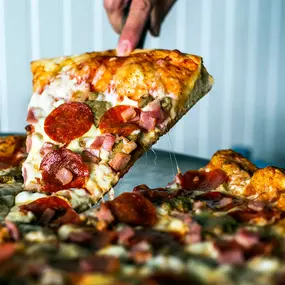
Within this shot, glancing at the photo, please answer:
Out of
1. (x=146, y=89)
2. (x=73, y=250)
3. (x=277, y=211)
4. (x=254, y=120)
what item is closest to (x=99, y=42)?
(x=254, y=120)

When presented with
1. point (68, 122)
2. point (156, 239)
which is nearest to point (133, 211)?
point (156, 239)

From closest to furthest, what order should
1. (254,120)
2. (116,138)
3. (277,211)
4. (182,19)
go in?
(277,211)
(116,138)
(182,19)
(254,120)

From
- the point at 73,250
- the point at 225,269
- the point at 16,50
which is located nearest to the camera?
the point at 225,269

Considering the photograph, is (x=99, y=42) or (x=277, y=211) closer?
(x=277, y=211)

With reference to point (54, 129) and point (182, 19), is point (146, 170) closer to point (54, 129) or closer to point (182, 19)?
point (54, 129)

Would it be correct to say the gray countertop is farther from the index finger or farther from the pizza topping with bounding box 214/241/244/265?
the pizza topping with bounding box 214/241/244/265

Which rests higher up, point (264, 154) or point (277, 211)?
point (277, 211)

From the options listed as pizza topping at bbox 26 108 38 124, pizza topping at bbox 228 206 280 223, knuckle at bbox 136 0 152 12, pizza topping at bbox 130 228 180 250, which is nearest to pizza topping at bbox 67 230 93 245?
pizza topping at bbox 130 228 180 250
